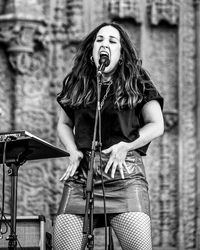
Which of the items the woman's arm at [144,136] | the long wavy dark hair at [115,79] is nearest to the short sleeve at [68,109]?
the long wavy dark hair at [115,79]

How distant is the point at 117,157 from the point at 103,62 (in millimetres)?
553

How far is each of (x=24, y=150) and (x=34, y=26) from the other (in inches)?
175

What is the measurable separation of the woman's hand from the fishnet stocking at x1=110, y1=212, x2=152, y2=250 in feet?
1.18

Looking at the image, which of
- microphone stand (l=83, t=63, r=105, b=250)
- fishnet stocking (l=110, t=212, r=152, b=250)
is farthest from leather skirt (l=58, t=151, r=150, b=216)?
microphone stand (l=83, t=63, r=105, b=250)

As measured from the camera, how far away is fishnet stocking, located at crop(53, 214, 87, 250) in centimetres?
645

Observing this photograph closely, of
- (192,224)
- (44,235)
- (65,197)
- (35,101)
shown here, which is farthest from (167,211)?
(65,197)

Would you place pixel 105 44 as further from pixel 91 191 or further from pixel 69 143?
pixel 91 191

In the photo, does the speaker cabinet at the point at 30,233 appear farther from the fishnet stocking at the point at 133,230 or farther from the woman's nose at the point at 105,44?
the woman's nose at the point at 105,44

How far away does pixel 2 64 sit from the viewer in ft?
37.1

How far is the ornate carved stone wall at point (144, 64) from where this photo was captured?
11.2 metres

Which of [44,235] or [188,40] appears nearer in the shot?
[44,235]

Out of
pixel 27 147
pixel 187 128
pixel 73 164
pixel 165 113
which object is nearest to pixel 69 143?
pixel 73 164

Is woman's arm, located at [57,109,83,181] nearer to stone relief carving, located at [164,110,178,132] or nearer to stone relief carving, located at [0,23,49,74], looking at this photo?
stone relief carving, located at [0,23,49,74]

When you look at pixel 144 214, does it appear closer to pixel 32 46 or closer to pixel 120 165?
pixel 120 165
